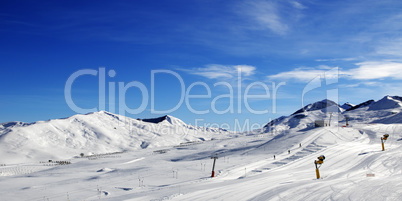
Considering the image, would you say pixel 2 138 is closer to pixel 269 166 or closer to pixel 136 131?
pixel 136 131

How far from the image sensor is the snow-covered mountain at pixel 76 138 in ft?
271

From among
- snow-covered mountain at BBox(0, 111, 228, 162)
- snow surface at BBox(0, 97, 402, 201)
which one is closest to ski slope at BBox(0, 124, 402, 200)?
snow surface at BBox(0, 97, 402, 201)

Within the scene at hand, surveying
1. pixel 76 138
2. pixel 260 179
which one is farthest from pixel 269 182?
pixel 76 138

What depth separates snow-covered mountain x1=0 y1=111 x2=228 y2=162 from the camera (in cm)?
8256

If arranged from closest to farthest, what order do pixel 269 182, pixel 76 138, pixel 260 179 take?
pixel 269 182 < pixel 260 179 < pixel 76 138

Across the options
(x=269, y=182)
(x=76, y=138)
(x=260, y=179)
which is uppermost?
(x=269, y=182)

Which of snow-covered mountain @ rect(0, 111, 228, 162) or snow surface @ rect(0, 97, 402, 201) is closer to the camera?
snow surface @ rect(0, 97, 402, 201)

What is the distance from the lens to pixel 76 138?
10506 centimetres

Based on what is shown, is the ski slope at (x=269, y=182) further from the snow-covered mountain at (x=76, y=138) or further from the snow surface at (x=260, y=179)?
the snow-covered mountain at (x=76, y=138)

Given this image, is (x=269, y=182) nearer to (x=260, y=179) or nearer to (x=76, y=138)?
(x=260, y=179)

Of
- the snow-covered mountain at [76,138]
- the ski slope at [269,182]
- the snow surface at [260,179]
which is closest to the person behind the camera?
the ski slope at [269,182]

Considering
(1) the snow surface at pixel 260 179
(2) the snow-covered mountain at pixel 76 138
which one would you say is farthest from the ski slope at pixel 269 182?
(2) the snow-covered mountain at pixel 76 138

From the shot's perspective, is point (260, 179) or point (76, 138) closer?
point (260, 179)

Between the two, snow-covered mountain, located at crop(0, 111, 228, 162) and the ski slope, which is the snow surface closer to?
the ski slope
